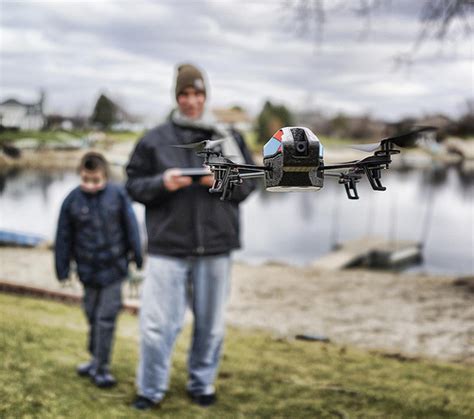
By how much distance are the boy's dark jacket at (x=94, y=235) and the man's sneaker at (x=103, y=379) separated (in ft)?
2.18

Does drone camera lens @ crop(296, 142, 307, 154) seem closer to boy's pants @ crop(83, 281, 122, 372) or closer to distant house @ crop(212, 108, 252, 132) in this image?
distant house @ crop(212, 108, 252, 132)

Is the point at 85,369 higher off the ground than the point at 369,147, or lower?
lower

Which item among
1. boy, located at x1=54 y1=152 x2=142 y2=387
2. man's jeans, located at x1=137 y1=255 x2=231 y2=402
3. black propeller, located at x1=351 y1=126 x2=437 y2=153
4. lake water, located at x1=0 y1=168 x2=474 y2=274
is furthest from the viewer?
lake water, located at x1=0 y1=168 x2=474 y2=274

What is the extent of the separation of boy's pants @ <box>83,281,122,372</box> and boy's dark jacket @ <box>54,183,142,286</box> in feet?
0.29

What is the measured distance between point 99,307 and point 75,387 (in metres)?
0.65

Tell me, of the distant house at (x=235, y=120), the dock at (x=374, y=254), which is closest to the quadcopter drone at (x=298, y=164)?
the distant house at (x=235, y=120)

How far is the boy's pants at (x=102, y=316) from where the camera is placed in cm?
425

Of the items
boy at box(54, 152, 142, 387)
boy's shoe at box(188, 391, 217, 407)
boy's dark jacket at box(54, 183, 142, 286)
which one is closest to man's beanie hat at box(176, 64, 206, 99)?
boy at box(54, 152, 142, 387)

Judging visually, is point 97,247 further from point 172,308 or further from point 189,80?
point 189,80

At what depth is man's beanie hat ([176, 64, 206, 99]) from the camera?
2798mm

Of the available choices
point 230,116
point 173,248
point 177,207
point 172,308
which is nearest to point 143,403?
point 172,308

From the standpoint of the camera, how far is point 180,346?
584cm

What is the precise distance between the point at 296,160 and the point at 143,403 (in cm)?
333

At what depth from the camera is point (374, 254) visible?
74.2 feet
